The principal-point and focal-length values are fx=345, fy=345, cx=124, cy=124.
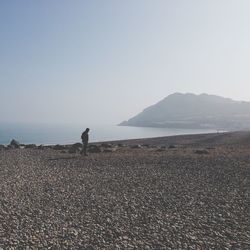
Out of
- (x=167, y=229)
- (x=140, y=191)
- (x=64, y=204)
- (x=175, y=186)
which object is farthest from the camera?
(x=175, y=186)

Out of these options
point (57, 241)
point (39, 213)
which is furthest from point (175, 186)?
point (57, 241)

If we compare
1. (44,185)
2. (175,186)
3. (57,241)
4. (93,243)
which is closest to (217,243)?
(93,243)

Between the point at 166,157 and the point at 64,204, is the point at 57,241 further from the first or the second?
the point at 166,157

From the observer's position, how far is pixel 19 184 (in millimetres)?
22828

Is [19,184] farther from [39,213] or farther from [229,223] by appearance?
[229,223]

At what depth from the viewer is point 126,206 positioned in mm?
17422

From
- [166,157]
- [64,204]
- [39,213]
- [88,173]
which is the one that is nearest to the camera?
[39,213]

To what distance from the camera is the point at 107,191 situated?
2084 cm

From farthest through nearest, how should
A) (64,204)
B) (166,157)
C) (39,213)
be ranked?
(166,157), (64,204), (39,213)

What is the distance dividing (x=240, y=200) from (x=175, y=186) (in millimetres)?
4681

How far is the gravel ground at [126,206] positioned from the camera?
12.8 metres

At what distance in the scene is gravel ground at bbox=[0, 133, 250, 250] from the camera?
505 inches

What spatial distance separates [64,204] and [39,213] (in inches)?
76.3

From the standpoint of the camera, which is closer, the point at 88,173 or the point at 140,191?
the point at 140,191
